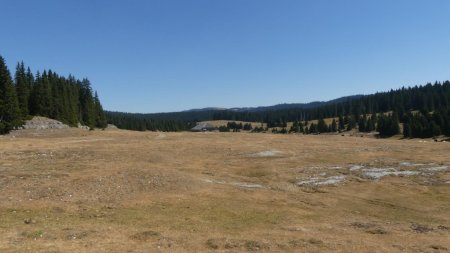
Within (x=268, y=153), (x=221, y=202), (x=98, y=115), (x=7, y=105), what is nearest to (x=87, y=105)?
(x=98, y=115)

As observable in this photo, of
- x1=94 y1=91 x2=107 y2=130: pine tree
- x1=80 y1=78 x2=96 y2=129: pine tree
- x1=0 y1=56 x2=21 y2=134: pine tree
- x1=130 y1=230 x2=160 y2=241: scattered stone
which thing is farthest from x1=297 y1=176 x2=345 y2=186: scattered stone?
x1=94 y1=91 x2=107 y2=130: pine tree

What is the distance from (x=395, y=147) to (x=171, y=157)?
127 feet

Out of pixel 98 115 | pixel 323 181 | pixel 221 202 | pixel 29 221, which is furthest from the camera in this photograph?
pixel 98 115

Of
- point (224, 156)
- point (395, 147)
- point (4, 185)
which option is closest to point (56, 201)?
point (4, 185)

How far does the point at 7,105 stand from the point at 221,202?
6898 centimetres

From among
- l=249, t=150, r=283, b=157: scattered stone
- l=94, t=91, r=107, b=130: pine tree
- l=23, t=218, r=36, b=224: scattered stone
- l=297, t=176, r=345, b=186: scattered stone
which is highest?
l=94, t=91, r=107, b=130: pine tree

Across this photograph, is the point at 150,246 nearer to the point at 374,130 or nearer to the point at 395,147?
the point at 395,147

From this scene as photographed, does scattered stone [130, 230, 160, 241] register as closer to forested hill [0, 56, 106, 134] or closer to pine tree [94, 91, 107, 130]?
forested hill [0, 56, 106, 134]

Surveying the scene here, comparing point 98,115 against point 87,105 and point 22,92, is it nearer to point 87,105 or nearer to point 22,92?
point 87,105

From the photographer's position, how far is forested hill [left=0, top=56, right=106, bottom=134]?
85188 mm

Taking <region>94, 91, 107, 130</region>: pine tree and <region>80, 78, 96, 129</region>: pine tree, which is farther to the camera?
<region>94, 91, 107, 130</region>: pine tree

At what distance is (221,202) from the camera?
103 feet

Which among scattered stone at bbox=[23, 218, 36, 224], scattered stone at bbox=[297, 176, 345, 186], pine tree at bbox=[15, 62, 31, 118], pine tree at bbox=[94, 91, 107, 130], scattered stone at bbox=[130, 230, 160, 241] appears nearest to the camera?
scattered stone at bbox=[130, 230, 160, 241]

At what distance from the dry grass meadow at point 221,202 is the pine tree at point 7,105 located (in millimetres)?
29271
